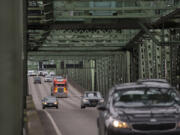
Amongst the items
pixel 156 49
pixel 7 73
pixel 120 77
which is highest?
pixel 7 73

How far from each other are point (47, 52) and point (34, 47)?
38.1 feet

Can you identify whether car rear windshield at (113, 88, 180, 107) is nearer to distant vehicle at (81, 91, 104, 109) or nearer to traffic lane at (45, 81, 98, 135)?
traffic lane at (45, 81, 98, 135)

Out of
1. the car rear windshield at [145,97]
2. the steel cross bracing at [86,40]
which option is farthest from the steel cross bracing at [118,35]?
the car rear windshield at [145,97]

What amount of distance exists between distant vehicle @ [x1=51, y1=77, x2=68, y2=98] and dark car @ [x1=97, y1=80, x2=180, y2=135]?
292 feet

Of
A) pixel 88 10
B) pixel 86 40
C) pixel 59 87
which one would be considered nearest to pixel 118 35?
pixel 86 40

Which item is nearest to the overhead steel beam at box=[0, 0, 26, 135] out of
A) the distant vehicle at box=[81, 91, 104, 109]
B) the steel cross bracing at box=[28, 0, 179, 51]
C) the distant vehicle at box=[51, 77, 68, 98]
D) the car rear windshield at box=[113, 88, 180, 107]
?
the car rear windshield at box=[113, 88, 180, 107]

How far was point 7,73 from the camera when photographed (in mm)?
3754

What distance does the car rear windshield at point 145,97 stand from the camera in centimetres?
1005

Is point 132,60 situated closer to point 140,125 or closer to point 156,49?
point 156,49

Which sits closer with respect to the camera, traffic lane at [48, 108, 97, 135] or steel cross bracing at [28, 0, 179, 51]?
traffic lane at [48, 108, 97, 135]

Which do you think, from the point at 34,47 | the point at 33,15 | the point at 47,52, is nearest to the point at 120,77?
the point at 47,52

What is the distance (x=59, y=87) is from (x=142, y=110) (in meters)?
93.1

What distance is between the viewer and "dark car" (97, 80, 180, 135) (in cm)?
935

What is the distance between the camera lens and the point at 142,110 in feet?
31.6
